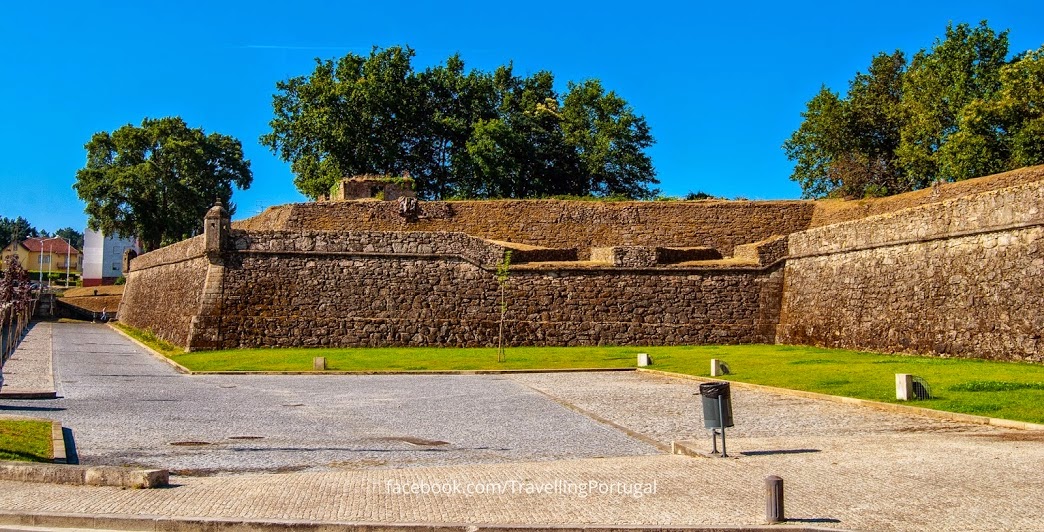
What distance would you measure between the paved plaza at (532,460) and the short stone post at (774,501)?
236 millimetres

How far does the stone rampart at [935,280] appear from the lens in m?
18.7

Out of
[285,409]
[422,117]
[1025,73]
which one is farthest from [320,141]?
[285,409]

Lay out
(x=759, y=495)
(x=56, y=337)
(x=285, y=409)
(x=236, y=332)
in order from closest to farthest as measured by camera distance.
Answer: (x=759, y=495), (x=285, y=409), (x=236, y=332), (x=56, y=337)

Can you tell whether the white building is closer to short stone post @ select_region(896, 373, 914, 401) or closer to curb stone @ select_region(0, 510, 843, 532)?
short stone post @ select_region(896, 373, 914, 401)

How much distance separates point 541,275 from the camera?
99.1 ft

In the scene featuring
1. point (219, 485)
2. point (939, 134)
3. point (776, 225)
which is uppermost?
point (939, 134)

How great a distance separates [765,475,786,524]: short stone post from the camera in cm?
688

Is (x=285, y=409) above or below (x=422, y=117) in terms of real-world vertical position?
below

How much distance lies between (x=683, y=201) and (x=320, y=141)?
21735mm

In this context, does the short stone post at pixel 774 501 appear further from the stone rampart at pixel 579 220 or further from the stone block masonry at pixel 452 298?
the stone rampart at pixel 579 220

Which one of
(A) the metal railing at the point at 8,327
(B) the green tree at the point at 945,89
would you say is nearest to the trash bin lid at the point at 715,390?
(A) the metal railing at the point at 8,327

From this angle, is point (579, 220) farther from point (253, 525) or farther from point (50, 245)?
point (50, 245)

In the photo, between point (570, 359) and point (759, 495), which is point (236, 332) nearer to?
point (570, 359)

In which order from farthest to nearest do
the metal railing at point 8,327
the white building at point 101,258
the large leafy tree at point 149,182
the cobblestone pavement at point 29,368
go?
the white building at point 101,258 → the large leafy tree at point 149,182 → the cobblestone pavement at point 29,368 → the metal railing at point 8,327
